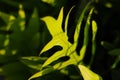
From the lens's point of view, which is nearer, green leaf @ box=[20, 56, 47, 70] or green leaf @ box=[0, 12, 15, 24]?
green leaf @ box=[20, 56, 47, 70]

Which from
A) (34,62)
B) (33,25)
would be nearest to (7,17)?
(33,25)

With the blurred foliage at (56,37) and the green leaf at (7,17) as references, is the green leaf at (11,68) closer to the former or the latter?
the blurred foliage at (56,37)

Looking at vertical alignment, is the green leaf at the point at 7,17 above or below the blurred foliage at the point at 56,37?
above

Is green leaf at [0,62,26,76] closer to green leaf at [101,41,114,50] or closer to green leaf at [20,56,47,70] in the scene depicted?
green leaf at [20,56,47,70]

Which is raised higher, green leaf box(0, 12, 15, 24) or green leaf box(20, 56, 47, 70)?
green leaf box(0, 12, 15, 24)

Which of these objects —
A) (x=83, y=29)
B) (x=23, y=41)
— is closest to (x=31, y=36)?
(x=23, y=41)

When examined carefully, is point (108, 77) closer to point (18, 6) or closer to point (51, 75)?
point (51, 75)

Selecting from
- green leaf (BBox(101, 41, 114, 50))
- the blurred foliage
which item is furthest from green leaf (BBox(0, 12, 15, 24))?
green leaf (BBox(101, 41, 114, 50))

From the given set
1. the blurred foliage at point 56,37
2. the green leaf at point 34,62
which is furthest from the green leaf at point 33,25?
the green leaf at point 34,62

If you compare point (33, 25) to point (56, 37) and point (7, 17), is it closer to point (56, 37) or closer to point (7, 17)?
point (7, 17)

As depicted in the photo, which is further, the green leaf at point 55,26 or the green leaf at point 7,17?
the green leaf at point 7,17
